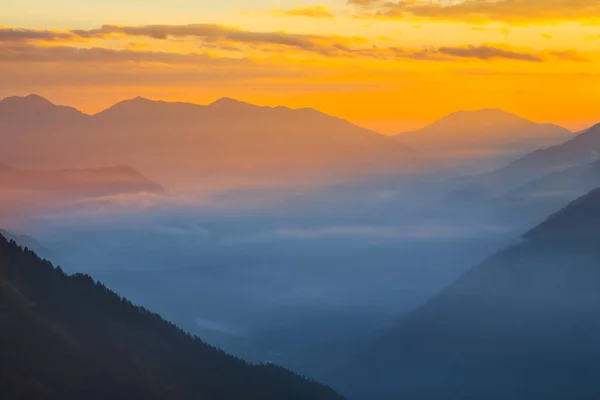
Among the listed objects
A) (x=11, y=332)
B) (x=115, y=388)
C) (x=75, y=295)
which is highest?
(x=75, y=295)

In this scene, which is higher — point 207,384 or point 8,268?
point 8,268

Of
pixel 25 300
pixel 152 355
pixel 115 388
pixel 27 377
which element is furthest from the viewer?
pixel 152 355

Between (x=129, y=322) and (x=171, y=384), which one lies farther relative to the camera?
(x=129, y=322)

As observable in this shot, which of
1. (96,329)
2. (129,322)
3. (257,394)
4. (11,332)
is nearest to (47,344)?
(11,332)

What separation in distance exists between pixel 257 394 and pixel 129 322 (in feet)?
103

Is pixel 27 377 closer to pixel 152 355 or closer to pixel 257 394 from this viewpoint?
pixel 152 355

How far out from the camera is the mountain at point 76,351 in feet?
509

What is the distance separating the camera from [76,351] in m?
166

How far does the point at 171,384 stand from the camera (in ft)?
585

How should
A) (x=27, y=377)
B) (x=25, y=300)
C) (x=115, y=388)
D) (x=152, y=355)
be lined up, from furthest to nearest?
(x=152, y=355)
(x=25, y=300)
(x=115, y=388)
(x=27, y=377)

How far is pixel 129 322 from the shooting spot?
7805 inches

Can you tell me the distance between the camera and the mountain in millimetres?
155000

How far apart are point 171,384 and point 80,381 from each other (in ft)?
80.2

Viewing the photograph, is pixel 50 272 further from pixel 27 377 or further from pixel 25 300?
pixel 27 377
